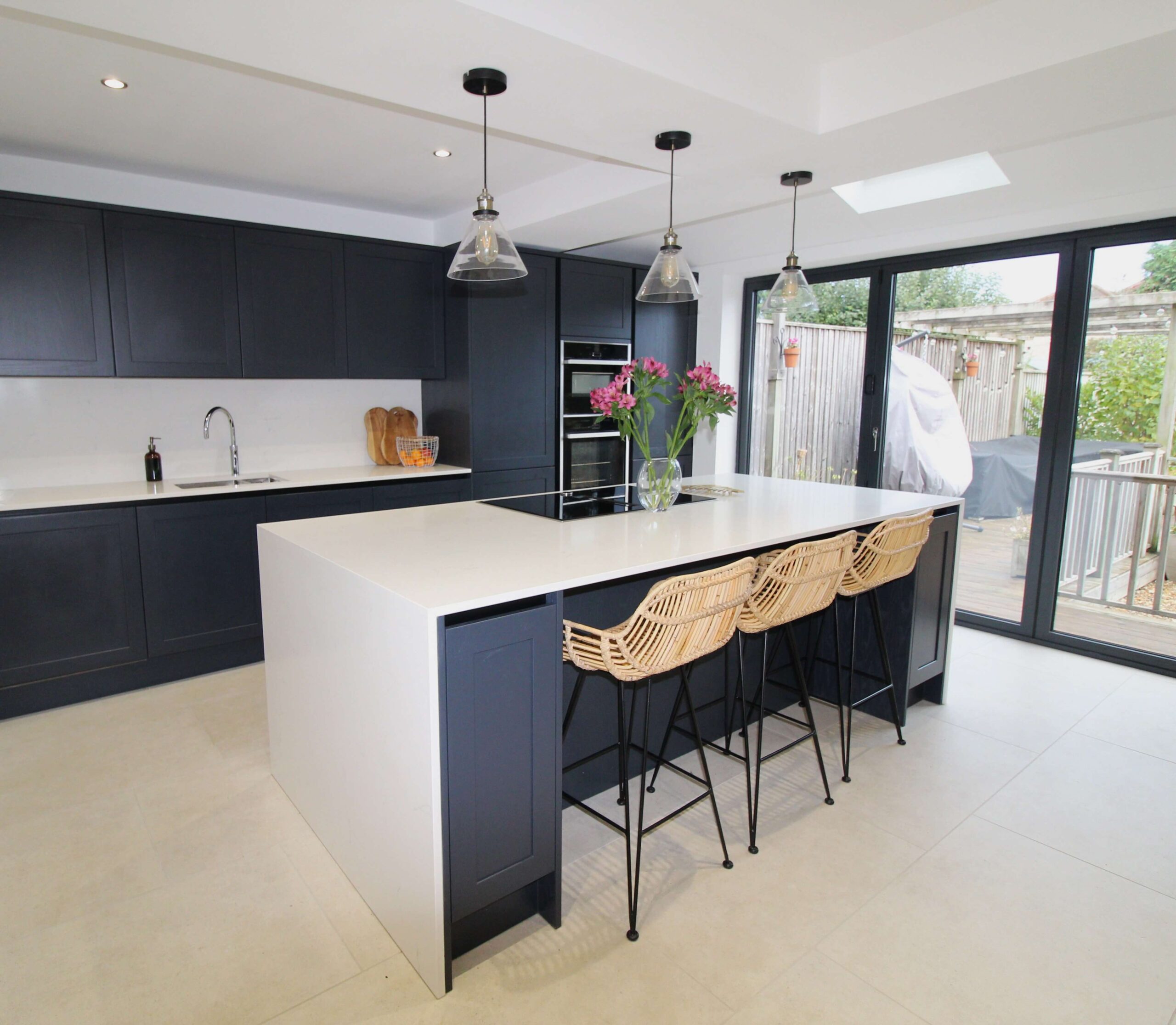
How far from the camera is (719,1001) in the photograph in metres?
1.70

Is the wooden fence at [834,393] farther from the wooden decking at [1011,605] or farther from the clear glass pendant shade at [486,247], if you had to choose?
the clear glass pendant shade at [486,247]

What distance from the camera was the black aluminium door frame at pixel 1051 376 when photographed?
3703 mm

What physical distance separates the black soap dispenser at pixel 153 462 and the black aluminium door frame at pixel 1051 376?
411 cm

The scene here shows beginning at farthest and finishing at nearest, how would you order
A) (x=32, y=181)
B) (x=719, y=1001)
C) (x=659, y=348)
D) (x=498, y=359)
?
(x=659, y=348), (x=498, y=359), (x=32, y=181), (x=719, y=1001)

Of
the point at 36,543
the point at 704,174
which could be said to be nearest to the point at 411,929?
the point at 36,543

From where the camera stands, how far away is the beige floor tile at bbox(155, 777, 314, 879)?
220cm

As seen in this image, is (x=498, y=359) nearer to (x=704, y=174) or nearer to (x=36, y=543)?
(x=704, y=174)

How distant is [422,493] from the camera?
13.7ft

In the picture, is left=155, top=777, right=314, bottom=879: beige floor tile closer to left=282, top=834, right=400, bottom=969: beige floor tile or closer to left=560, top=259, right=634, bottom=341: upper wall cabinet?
left=282, top=834, right=400, bottom=969: beige floor tile

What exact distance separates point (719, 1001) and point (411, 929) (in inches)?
29.7

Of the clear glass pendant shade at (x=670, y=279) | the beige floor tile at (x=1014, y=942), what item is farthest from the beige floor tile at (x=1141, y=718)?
the clear glass pendant shade at (x=670, y=279)

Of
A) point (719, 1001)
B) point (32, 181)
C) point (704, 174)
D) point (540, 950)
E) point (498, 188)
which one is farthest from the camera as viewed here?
point (498, 188)

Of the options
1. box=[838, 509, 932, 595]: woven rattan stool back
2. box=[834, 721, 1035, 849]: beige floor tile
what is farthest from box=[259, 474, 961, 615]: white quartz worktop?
box=[834, 721, 1035, 849]: beige floor tile

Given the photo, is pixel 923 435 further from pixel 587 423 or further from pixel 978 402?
pixel 587 423
